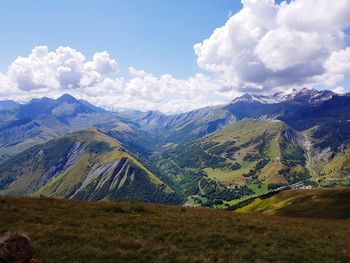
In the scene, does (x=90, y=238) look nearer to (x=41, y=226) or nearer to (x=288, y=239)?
(x=41, y=226)

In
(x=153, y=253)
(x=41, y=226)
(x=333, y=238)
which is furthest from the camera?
(x=333, y=238)

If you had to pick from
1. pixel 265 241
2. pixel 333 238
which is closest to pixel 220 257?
pixel 265 241

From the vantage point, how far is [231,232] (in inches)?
1057

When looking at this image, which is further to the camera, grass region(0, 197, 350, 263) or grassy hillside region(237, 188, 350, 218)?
grassy hillside region(237, 188, 350, 218)

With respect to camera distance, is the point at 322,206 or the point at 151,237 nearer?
the point at 151,237

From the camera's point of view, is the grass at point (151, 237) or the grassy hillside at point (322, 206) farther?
the grassy hillside at point (322, 206)

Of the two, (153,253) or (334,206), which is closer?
(153,253)

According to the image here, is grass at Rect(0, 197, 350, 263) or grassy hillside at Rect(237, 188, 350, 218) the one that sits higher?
grass at Rect(0, 197, 350, 263)

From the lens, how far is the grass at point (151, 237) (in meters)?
19.9

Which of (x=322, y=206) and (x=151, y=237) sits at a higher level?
(x=151, y=237)

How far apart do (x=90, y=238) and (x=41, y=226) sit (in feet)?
12.1

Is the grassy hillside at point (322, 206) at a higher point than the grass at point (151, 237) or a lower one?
lower

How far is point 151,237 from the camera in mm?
23359

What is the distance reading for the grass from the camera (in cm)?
1989
